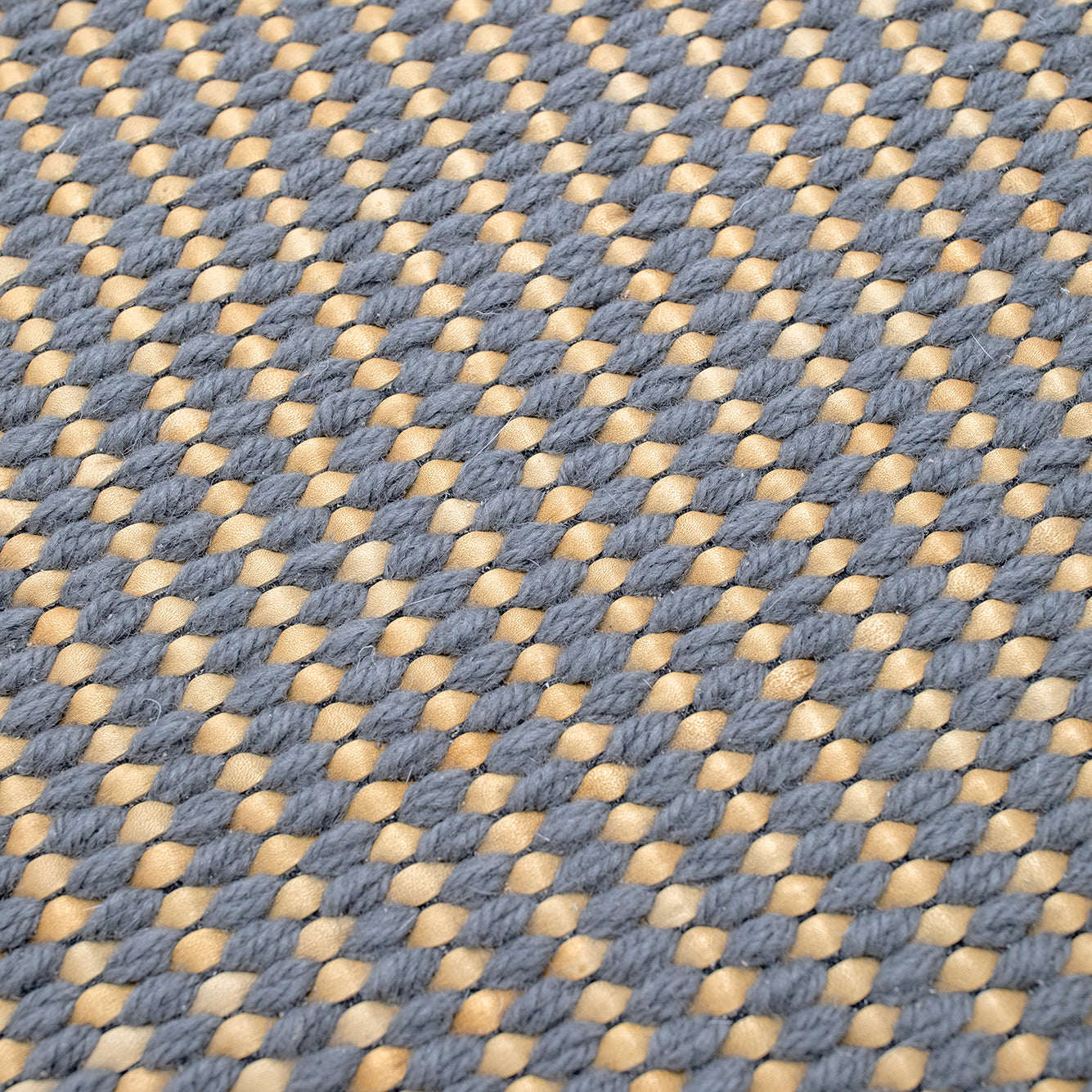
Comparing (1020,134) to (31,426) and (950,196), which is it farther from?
(31,426)

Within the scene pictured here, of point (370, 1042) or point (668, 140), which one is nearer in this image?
point (370, 1042)

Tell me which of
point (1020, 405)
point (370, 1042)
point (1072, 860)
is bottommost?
point (370, 1042)

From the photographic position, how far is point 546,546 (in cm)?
54

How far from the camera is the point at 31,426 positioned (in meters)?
0.55

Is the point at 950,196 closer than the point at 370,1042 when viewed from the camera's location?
No

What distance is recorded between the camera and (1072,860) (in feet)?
1.60

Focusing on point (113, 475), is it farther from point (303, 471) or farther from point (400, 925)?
point (400, 925)

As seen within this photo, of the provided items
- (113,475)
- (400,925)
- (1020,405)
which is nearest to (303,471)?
(113,475)

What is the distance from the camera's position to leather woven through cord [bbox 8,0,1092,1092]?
0.48 metres

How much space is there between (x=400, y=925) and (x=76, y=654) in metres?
0.19

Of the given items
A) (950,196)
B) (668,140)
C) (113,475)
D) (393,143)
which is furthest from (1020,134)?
(113,475)

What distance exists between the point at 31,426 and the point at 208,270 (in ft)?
0.37

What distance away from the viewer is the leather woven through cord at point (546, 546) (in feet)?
1.59

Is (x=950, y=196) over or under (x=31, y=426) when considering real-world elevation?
over
